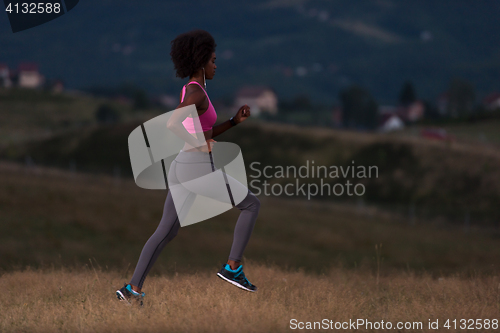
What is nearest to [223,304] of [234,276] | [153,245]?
[234,276]

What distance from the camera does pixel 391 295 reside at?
6.98m

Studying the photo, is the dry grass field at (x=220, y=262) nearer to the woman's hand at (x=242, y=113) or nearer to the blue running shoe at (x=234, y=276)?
the blue running shoe at (x=234, y=276)

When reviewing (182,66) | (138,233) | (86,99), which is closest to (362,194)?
(138,233)

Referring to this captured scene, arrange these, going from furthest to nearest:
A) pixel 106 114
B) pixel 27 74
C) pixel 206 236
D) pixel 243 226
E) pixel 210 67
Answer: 1. pixel 27 74
2. pixel 106 114
3. pixel 206 236
4. pixel 243 226
5. pixel 210 67

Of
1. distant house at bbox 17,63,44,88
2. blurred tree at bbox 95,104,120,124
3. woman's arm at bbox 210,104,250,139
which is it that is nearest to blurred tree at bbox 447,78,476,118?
blurred tree at bbox 95,104,120,124

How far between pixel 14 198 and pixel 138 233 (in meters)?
7.60

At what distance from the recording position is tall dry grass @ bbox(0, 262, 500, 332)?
16.8 ft

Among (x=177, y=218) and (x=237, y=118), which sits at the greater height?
(x=237, y=118)

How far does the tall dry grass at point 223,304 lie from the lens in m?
5.12

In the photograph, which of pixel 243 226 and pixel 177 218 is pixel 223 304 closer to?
pixel 243 226

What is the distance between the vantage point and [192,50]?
580 cm

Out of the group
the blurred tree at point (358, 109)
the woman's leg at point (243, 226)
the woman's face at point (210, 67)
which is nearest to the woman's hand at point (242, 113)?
the woman's face at point (210, 67)

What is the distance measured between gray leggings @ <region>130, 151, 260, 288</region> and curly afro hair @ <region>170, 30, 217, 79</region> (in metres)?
0.95

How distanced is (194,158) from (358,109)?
16192 centimetres
